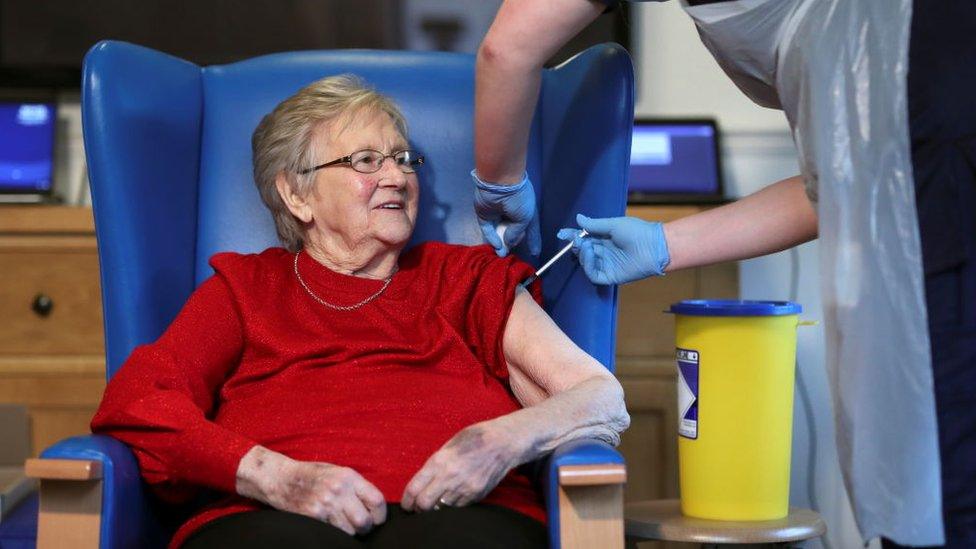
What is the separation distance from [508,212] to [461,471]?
51 cm

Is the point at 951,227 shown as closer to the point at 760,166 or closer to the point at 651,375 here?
the point at 651,375

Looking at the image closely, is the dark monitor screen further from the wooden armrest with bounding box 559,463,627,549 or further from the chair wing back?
the wooden armrest with bounding box 559,463,627,549

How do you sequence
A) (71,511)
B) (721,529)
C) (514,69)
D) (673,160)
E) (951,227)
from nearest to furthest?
(951,227) → (71,511) → (514,69) → (721,529) → (673,160)

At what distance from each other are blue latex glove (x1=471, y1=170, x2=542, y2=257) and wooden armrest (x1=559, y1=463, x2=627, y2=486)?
1.80ft

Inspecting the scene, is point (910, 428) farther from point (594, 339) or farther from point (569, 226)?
point (569, 226)

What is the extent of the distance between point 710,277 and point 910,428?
1237mm

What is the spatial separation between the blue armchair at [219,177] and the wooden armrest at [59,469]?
0.04ft

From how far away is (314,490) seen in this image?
1.37 meters

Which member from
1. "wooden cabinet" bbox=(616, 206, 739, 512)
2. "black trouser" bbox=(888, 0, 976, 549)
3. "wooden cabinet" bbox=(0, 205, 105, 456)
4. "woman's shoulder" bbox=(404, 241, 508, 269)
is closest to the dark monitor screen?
"wooden cabinet" bbox=(0, 205, 105, 456)

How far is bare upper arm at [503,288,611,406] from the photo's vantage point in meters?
1.57

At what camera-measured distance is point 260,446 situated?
144cm

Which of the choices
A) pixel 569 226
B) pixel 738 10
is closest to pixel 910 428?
pixel 738 10

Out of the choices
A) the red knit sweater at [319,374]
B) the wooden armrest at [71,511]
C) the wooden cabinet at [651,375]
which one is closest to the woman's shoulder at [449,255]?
the red knit sweater at [319,374]

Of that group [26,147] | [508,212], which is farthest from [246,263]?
[26,147]
